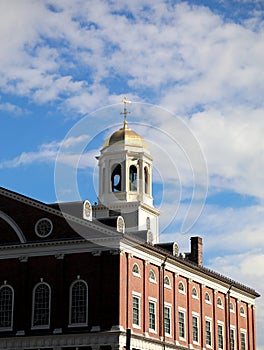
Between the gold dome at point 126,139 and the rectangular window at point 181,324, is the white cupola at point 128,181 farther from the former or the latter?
the rectangular window at point 181,324

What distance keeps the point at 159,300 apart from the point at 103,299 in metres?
7.31

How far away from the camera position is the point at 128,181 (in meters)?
73.2

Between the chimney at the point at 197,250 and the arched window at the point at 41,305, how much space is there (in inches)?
774

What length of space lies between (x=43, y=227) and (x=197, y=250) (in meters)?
20.5

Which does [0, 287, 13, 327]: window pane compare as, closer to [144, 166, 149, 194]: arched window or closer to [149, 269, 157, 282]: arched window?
[149, 269, 157, 282]: arched window

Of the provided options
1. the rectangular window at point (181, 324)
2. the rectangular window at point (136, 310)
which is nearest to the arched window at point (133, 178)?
the rectangular window at point (181, 324)

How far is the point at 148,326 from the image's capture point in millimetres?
59812

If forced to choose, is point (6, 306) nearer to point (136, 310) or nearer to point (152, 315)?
point (136, 310)

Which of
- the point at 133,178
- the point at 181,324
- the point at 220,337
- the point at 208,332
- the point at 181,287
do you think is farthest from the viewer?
the point at 133,178

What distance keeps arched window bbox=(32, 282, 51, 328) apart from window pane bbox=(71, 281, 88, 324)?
70.4 inches

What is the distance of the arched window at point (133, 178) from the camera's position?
73500 mm

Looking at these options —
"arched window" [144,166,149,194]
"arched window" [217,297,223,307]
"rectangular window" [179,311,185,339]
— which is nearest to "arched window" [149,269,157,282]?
"rectangular window" [179,311,185,339]

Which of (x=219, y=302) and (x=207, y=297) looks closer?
(x=207, y=297)

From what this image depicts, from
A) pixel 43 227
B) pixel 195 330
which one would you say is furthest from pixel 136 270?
pixel 195 330
